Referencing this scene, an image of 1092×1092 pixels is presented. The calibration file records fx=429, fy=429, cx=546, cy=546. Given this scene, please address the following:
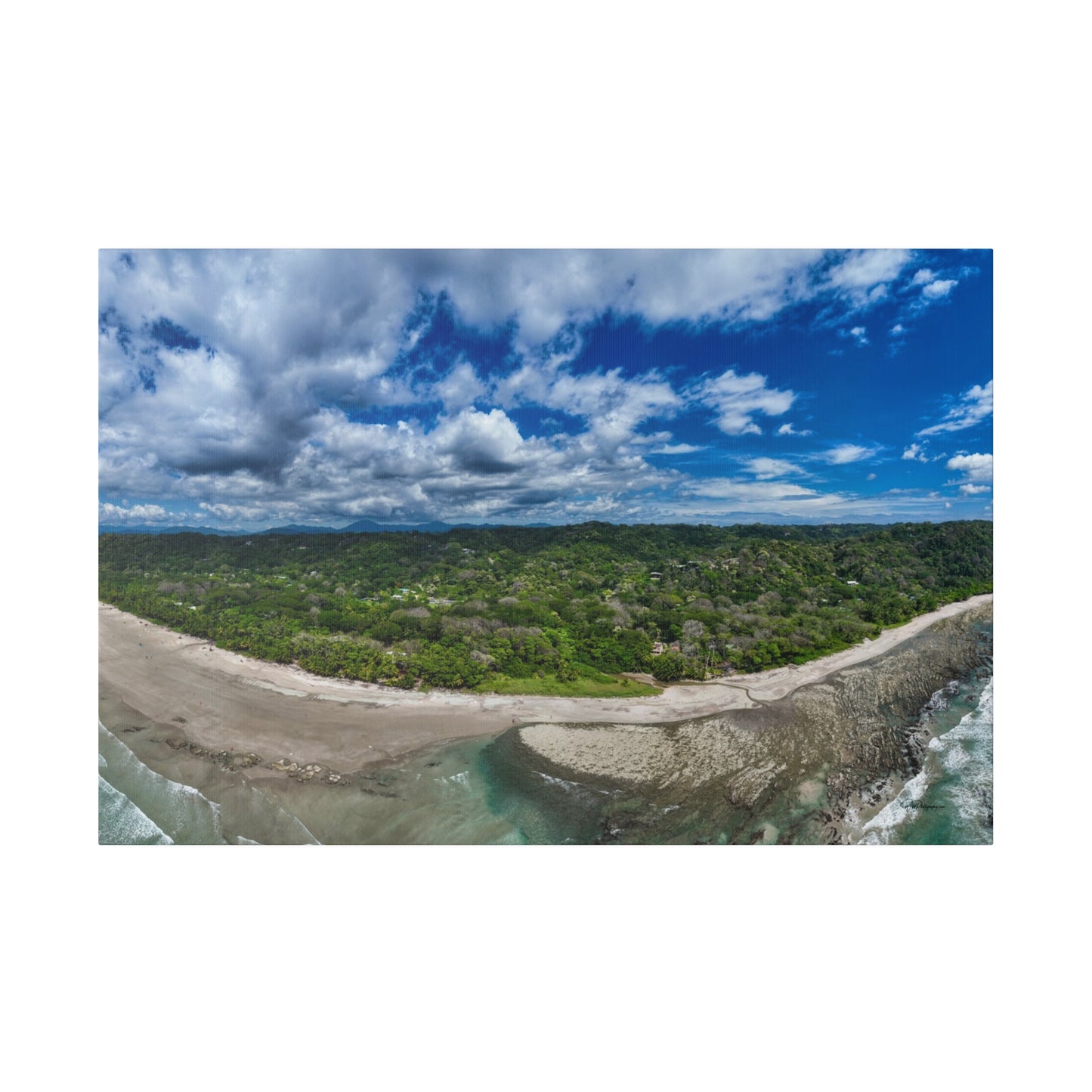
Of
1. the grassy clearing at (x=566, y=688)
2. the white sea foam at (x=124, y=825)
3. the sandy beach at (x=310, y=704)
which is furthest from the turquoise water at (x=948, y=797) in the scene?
the white sea foam at (x=124, y=825)

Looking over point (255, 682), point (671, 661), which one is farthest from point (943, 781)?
point (255, 682)

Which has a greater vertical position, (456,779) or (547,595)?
(547,595)

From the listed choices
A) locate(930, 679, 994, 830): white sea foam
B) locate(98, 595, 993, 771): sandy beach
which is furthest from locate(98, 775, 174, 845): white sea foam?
locate(930, 679, 994, 830): white sea foam

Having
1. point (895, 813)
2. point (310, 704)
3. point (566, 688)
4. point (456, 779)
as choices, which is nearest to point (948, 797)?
point (895, 813)

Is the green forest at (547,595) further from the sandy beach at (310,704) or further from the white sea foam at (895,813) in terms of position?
the white sea foam at (895,813)

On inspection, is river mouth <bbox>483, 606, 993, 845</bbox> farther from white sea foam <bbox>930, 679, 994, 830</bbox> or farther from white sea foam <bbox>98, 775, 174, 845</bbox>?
white sea foam <bbox>98, 775, 174, 845</bbox>

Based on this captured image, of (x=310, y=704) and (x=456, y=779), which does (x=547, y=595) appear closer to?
(x=456, y=779)

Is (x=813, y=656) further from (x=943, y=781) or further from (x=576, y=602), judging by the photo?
(x=576, y=602)
